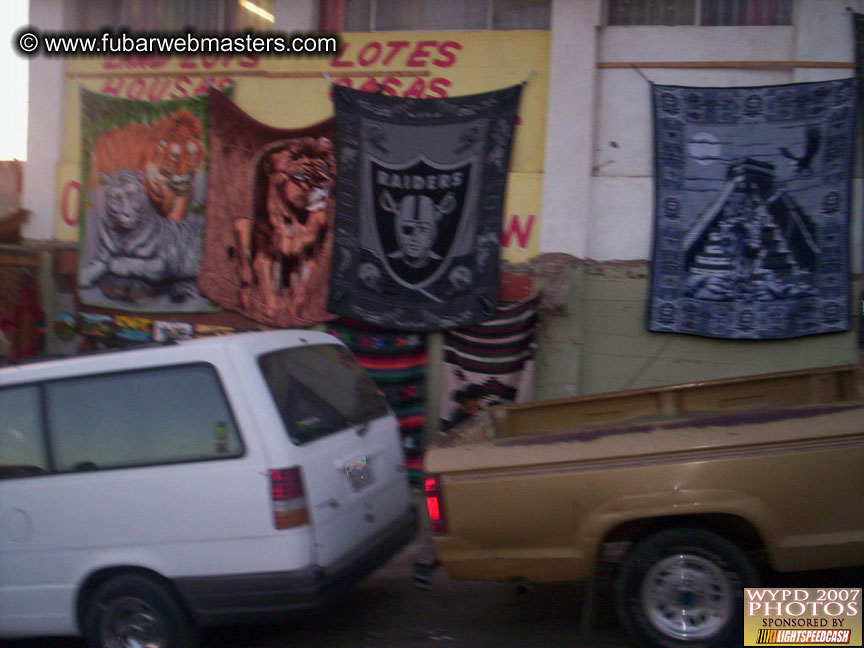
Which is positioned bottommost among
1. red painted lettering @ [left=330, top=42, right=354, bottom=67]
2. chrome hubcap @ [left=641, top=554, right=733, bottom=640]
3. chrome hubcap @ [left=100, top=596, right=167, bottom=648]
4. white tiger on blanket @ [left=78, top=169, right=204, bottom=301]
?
chrome hubcap @ [left=100, top=596, right=167, bottom=648]

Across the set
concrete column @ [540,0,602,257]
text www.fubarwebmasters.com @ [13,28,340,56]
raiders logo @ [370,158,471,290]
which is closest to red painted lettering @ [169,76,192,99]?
text www.fubarwebmasters.com @ [13,28,340,56]

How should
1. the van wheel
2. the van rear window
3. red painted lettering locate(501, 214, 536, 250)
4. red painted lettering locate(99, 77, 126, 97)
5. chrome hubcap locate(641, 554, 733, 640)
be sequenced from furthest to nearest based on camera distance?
red painted lettering locate(99, 77, 126, 97) < red painted lettering locate(501, 214, 536, 250) < the van rear window < the van wheel < chrome hubcap locate(641, 554, 733, 640)

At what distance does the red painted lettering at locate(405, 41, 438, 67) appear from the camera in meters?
8.49

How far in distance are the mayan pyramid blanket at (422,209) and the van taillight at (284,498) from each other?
4009 millimetres

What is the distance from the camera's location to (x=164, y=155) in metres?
Answer: 9.02

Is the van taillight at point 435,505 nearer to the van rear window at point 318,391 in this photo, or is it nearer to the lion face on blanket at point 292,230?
the van rear window at point 318,391

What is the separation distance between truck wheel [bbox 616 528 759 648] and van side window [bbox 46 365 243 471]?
2.07 m

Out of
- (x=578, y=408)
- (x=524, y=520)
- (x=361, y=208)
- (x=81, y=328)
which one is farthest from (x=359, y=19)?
(x=524, y=520)

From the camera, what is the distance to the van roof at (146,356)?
4.42 meters

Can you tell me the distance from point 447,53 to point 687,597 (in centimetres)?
590

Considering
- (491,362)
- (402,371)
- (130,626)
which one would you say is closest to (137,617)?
(130,626)

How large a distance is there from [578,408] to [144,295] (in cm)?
524

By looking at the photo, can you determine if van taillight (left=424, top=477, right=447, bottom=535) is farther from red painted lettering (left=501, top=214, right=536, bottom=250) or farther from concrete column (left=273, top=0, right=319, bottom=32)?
concrete column (left=273, top=0, right=319, bottom=32)

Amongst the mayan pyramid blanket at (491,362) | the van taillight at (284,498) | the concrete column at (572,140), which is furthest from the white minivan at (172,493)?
the concrete column at (572,140)
